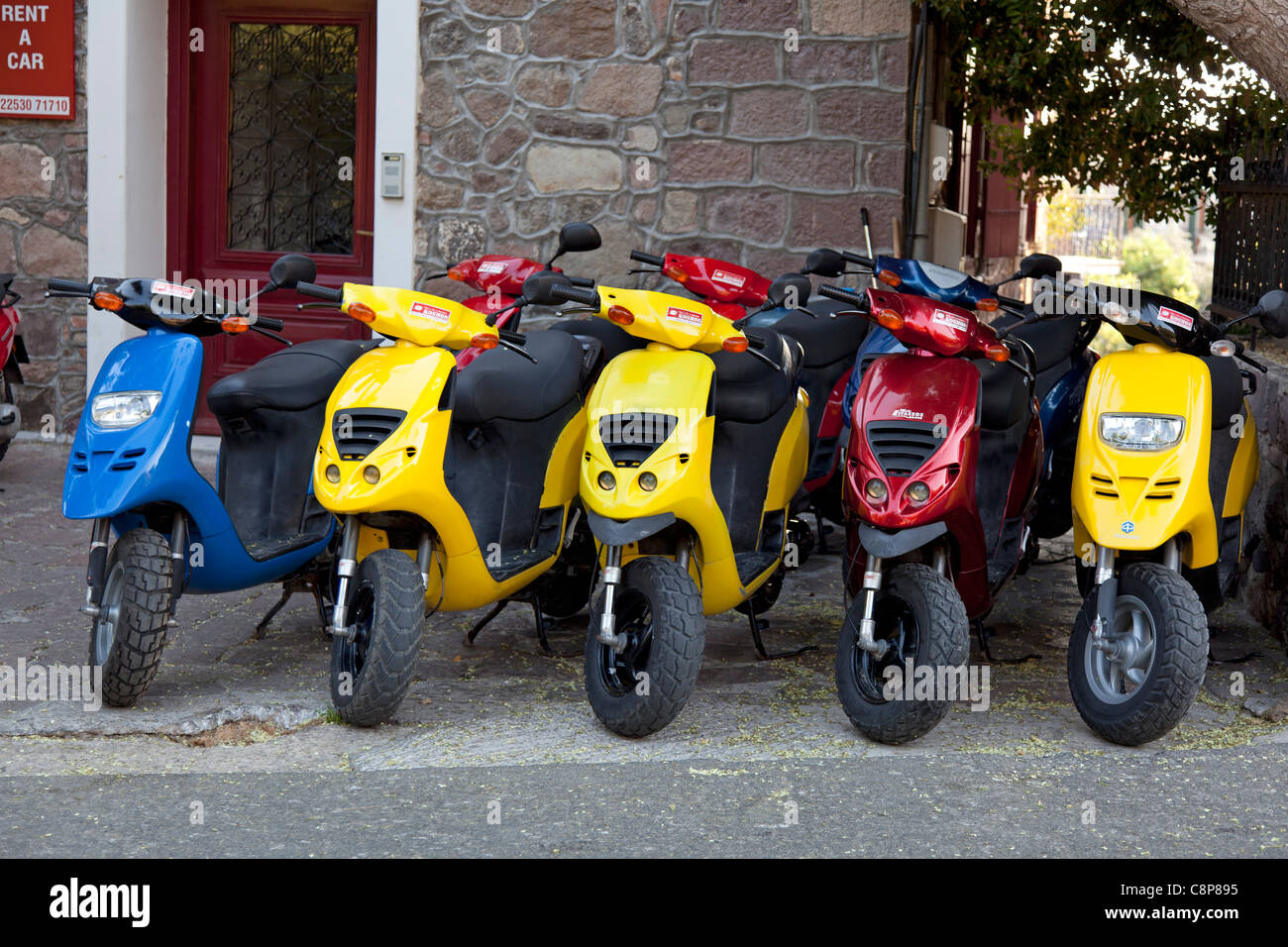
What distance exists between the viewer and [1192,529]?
4.31m

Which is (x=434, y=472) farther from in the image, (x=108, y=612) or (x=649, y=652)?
(x=108, y=612)

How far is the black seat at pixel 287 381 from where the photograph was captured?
15.2ft

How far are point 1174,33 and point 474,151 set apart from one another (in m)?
3.31

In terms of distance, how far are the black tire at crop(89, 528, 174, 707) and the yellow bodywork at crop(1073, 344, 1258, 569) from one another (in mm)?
2495

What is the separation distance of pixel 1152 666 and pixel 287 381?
2.63 meters

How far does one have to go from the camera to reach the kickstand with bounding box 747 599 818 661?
4859 millimetres

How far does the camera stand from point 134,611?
159 inches

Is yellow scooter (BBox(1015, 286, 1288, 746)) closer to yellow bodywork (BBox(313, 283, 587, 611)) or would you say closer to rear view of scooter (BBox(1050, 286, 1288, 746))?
rear view of scooter (BBox(1050, 286, 1288, 746))

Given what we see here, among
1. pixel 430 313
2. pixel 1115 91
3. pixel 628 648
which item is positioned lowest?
pixel 628 648

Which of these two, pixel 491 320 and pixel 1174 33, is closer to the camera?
pixel 491 320

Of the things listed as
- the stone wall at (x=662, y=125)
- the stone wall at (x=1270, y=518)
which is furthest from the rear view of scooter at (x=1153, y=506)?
the stone wall at (x=662, y=125)

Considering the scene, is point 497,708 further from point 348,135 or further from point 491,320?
point 348,135

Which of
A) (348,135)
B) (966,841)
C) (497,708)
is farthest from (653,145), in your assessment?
(966,841)

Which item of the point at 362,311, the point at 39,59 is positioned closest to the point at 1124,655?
the point at 362,311
